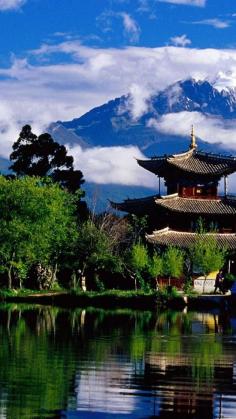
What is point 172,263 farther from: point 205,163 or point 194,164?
point 205,163

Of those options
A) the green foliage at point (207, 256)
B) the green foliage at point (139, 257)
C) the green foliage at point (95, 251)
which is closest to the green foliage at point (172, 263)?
the green foliage at point (207, 256)

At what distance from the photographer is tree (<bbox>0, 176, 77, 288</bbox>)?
6350 cm

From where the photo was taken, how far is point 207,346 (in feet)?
106

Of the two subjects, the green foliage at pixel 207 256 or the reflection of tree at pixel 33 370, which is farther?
the green foliage at pixel 207 256

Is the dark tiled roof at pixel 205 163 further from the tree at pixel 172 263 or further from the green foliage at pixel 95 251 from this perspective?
the green foliage at pixel 95 251

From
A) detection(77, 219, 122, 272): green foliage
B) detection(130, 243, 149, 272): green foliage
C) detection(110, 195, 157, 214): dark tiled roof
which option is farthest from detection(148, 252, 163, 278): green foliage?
detection(110, 195, 157, 214): dark tiled roof

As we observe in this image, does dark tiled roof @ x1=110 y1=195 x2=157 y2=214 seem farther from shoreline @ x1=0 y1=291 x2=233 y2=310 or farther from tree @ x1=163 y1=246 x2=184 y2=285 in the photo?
shoreline @ x1=0 y1=291 x2=233 y2=310

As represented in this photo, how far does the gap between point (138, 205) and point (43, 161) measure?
922cm

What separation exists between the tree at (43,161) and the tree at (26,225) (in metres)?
17.0

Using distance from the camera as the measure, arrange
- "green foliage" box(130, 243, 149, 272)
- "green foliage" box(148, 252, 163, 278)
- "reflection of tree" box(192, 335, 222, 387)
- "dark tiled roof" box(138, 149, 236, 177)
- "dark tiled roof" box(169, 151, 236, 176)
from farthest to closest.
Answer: "dark tiled roof" box(169, 151, 236, 176), "dark tiled roof" box(138, 149, 236, 177), "green foliage" box(130, 243, 149, 272), "green foliage" box(148, 252, 163, 278), "reflection of tree" box(192, 335, 222, 387)

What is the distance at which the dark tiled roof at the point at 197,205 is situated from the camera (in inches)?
3044

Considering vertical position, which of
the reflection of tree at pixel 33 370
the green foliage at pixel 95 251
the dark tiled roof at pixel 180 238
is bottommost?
the reflection of tree at pixel 33 370

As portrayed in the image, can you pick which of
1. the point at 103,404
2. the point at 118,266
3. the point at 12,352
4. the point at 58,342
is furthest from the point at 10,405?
the point at 118,266

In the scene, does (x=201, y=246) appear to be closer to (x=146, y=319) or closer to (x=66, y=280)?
→ (x=66, y=280)
